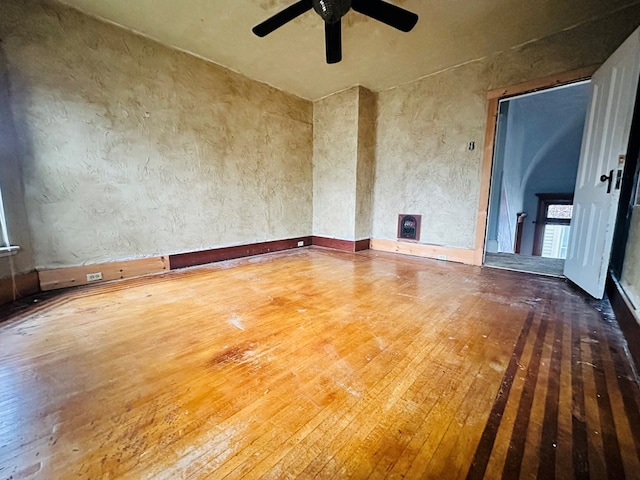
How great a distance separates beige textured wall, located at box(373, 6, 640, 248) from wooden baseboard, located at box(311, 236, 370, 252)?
0.29 metres

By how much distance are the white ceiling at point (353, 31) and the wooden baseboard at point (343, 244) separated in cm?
246

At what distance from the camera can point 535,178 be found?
28.2 ft

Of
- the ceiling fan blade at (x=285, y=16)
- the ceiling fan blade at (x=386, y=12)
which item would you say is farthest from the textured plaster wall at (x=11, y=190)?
the ceiling fan blade at (x=386, y=12)

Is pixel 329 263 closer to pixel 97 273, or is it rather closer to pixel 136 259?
pixel 136 259

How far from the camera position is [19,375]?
130 cm

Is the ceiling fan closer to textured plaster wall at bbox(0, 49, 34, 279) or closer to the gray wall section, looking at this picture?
textured plaster wall at bbox(0, 49, 34, 279)

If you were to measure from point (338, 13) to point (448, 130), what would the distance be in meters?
2.31

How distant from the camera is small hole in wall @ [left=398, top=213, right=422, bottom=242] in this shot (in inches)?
158

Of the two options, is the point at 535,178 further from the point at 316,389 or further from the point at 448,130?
the point at 316,389

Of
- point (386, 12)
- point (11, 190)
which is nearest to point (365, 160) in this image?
Result: point (386, 12)

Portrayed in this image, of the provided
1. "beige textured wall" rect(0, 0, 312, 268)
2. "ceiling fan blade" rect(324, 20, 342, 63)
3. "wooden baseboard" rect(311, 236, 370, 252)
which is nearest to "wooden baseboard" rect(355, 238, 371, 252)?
"wooden baseboard" rect(311, 236, 370, 252)

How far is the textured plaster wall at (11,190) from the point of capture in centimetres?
211

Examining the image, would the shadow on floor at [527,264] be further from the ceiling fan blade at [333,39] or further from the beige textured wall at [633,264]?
the ceiling fan blade at [333,39]

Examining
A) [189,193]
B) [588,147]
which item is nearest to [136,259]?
[189,193]
